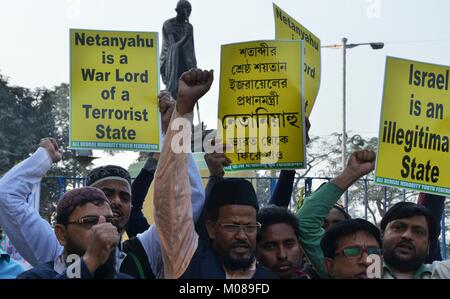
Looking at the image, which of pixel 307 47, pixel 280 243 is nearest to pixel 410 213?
pixel 280 243

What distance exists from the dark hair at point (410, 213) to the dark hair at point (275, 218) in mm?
511

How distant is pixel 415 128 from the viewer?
5.68 m

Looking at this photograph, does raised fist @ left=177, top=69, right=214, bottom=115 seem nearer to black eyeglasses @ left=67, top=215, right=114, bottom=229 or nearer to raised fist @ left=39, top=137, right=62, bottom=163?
black eyeglasses @ left=67, top=215, right=114, bottom=229

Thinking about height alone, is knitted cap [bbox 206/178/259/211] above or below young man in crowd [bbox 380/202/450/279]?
above

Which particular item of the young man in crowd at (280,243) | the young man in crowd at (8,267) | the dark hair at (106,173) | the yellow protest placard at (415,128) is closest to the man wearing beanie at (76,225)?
the dark hair at (106,173)

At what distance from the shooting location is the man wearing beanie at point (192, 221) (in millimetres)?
3971

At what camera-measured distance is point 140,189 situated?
5348 millimetres

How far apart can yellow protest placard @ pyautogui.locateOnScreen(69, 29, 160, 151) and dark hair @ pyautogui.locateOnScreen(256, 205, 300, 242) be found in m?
1.32

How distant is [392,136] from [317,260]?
122 centimetres

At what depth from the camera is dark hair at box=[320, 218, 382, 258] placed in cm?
451

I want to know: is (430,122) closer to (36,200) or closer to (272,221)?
(272,221)

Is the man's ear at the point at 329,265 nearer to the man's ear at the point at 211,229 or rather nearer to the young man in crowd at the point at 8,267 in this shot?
the man's ear at the point at 211,229

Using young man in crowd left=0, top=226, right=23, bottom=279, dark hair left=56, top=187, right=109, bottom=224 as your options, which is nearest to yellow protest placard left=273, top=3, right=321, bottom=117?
young man in crowd left=0, top=226, right=23, bottom=279

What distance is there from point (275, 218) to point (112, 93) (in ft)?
5.51
